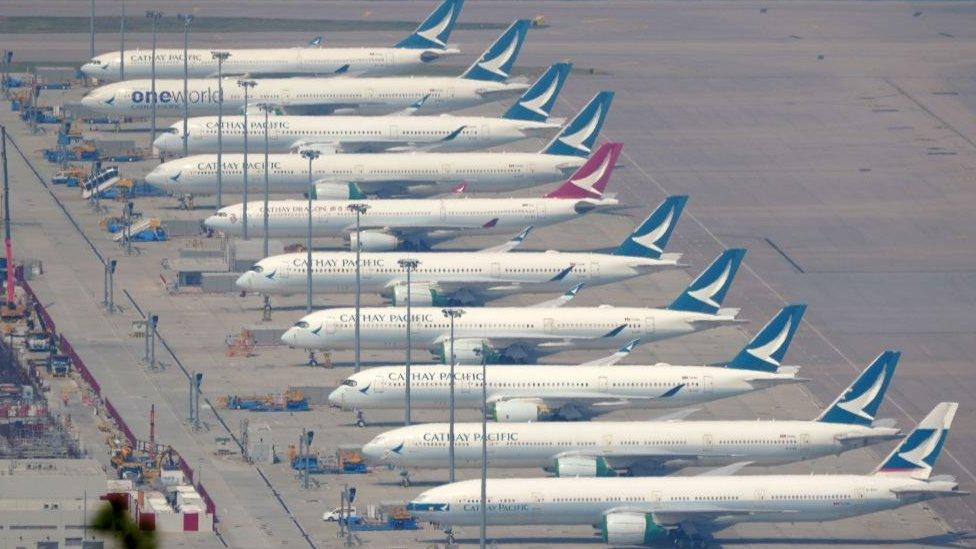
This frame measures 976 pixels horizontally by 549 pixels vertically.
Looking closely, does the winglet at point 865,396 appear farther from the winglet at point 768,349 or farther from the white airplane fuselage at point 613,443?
the winglet at point 768,349

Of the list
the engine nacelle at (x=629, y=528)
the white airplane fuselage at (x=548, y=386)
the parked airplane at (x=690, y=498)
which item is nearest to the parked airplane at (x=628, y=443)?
the parked airplane at (x=690, y=498)

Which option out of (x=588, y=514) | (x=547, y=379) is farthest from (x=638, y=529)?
(x=547, y=379)

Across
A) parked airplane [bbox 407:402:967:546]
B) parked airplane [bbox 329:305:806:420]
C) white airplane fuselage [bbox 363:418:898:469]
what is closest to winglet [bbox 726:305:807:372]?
parked airplane [bbox 329:305:806:420]

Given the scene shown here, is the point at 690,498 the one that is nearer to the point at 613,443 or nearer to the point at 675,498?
the point at 675,498

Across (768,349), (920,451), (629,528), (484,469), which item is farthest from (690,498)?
(768,349)

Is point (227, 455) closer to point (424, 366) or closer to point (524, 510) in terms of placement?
point (424, 366)

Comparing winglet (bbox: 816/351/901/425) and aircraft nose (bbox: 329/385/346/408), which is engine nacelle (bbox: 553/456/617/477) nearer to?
winglet (bbox: 816/351/901/425)
